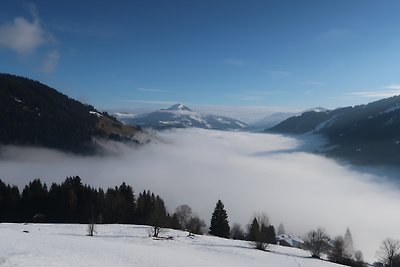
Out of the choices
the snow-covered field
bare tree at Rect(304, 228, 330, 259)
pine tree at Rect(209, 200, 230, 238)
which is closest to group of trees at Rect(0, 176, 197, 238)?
pine tree at Rect(209, 200, 230, 238)

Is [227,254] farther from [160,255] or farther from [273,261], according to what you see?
[160,255]

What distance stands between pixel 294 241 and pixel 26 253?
495ft

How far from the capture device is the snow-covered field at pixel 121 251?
3556 cm

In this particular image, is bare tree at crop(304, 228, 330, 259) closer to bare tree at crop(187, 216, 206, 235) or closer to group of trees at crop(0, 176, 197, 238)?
bare tree at crop(187, 216, 206, 235)

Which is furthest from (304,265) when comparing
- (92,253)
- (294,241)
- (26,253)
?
(294,241)

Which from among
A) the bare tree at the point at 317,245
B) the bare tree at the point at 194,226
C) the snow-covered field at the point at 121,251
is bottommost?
the bare tree at the point at 194,226

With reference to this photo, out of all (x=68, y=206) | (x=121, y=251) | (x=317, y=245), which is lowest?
(x=317, y=245)

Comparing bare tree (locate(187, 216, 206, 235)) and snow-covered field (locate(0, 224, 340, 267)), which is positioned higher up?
snow-covered field (locate(0, 224, 340, 267))

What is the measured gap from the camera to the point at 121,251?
4769 cm

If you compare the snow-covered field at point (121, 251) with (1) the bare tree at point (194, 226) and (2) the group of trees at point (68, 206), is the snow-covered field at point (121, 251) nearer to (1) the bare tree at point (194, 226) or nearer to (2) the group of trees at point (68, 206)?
(2) the group of trees at point (68, 206)

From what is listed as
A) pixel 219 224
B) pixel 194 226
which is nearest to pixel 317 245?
pixel 219 224

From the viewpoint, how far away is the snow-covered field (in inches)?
1400

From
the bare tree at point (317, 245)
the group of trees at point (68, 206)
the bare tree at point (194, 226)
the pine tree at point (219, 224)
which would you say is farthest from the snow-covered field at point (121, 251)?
the bare tree at point (194, 226)

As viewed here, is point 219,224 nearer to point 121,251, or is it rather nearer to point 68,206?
point 68,206
